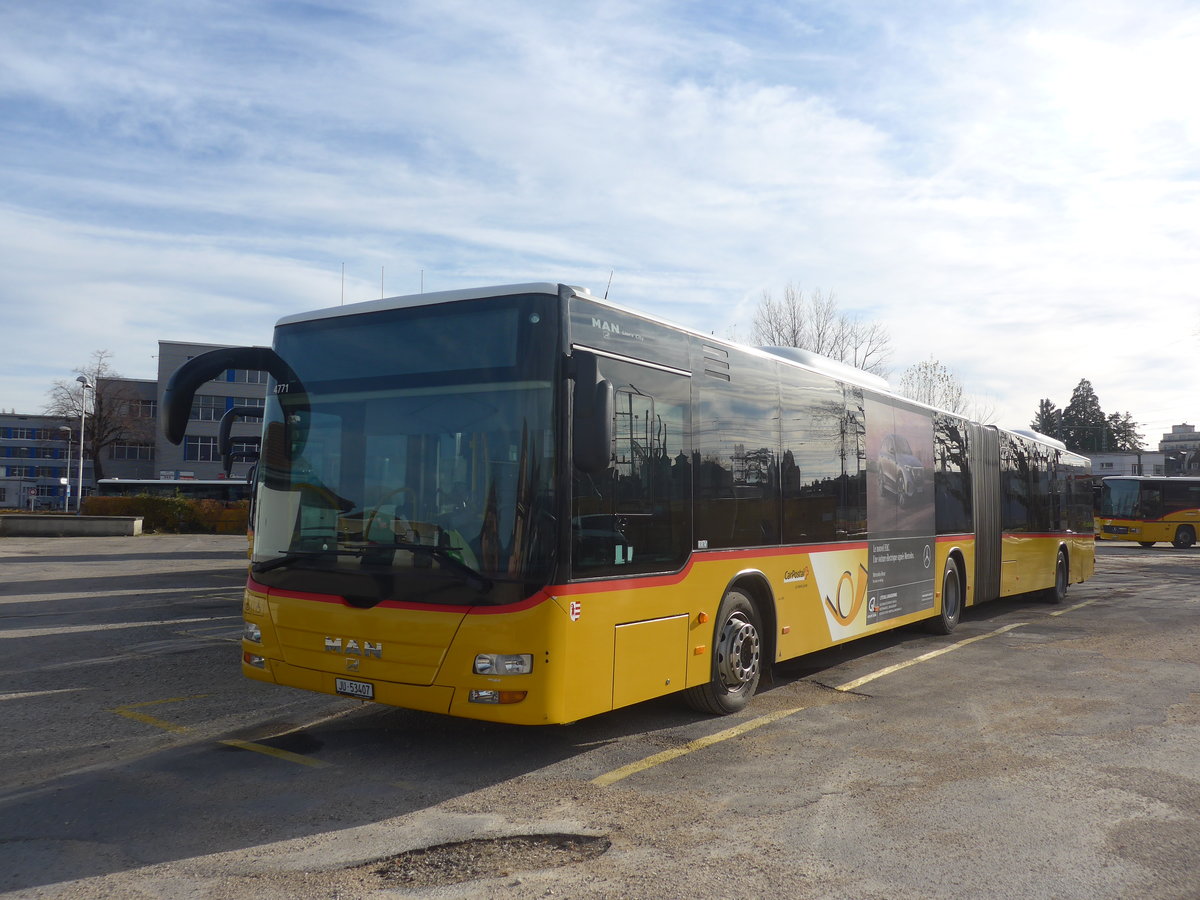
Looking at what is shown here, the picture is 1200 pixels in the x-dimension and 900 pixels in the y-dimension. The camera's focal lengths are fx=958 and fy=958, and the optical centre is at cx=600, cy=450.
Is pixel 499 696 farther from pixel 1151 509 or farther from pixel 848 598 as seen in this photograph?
pixel 1151 509

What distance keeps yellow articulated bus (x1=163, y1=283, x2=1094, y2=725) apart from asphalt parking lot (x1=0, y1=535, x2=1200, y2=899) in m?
0.55

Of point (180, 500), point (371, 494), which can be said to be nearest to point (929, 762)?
point (371, 494)

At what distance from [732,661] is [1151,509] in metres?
43.1

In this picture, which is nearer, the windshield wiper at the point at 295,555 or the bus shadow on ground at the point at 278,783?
the bus shadow on ground at the point at 278,783

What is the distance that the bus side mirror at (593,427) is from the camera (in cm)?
561

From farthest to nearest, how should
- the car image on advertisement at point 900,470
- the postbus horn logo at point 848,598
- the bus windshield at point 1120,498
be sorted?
the bus windshield at point 1120,498
the car image on advertisement at point 900,470
the postbus horn logo at point 848,598

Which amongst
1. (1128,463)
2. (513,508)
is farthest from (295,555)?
(1128,463)

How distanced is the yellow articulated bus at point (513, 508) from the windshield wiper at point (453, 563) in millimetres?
11

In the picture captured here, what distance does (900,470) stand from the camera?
36.6ft

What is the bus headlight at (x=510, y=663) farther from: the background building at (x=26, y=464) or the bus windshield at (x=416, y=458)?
the background building at (x=26, y=464)

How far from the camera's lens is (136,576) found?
20422mm

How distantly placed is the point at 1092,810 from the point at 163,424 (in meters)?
6.07

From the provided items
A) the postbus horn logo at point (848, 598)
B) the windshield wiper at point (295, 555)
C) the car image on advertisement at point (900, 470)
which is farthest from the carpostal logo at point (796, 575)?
the windshield wiper at point (295, 555)

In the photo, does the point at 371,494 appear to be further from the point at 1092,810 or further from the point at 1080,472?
the point at 1080,472
